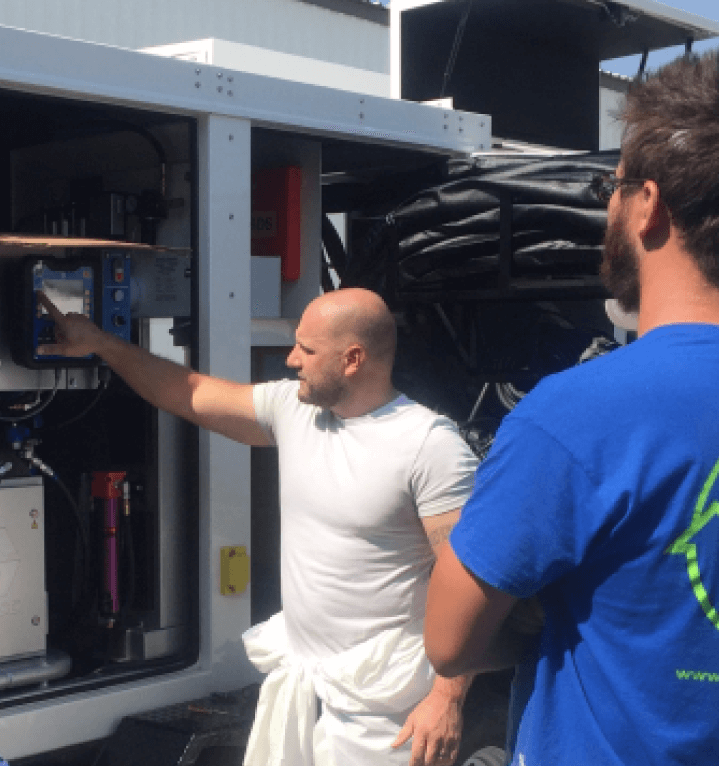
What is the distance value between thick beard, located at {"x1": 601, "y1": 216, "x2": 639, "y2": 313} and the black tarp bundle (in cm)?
189

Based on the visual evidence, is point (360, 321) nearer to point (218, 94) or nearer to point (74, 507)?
point (218, 94)

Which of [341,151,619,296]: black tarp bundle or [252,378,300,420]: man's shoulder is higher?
[341,151,619,296]: black tarp bundle

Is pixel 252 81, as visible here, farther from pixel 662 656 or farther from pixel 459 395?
pixel 662 656

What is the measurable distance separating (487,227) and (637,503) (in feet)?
7.98

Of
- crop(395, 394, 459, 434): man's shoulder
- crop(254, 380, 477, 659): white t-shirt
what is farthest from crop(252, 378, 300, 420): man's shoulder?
crop(395, 394, 459, 434): man's shoulder

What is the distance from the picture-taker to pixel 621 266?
4.89 feet

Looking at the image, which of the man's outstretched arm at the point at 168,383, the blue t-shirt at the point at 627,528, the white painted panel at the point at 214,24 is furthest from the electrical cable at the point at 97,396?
the white painted panel at the point at 214,24

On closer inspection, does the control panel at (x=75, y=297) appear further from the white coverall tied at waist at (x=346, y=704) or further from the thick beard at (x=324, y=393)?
the white coverall tied at waist at (x=346, y=704)

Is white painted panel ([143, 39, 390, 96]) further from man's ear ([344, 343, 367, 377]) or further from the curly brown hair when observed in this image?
the curly brown hair

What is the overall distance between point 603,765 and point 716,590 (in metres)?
0.25

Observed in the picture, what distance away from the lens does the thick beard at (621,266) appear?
1471mm

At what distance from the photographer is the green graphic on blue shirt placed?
4.30 ft

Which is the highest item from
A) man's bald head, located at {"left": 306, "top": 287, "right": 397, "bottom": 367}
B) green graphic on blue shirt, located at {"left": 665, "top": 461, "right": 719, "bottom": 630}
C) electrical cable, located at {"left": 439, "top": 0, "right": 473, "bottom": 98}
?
electrical cable, located at {"left": 439, "top": 0, "right": 473, "bottom": 98}

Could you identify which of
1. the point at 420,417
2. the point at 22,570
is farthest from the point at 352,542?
the point at 22,570
